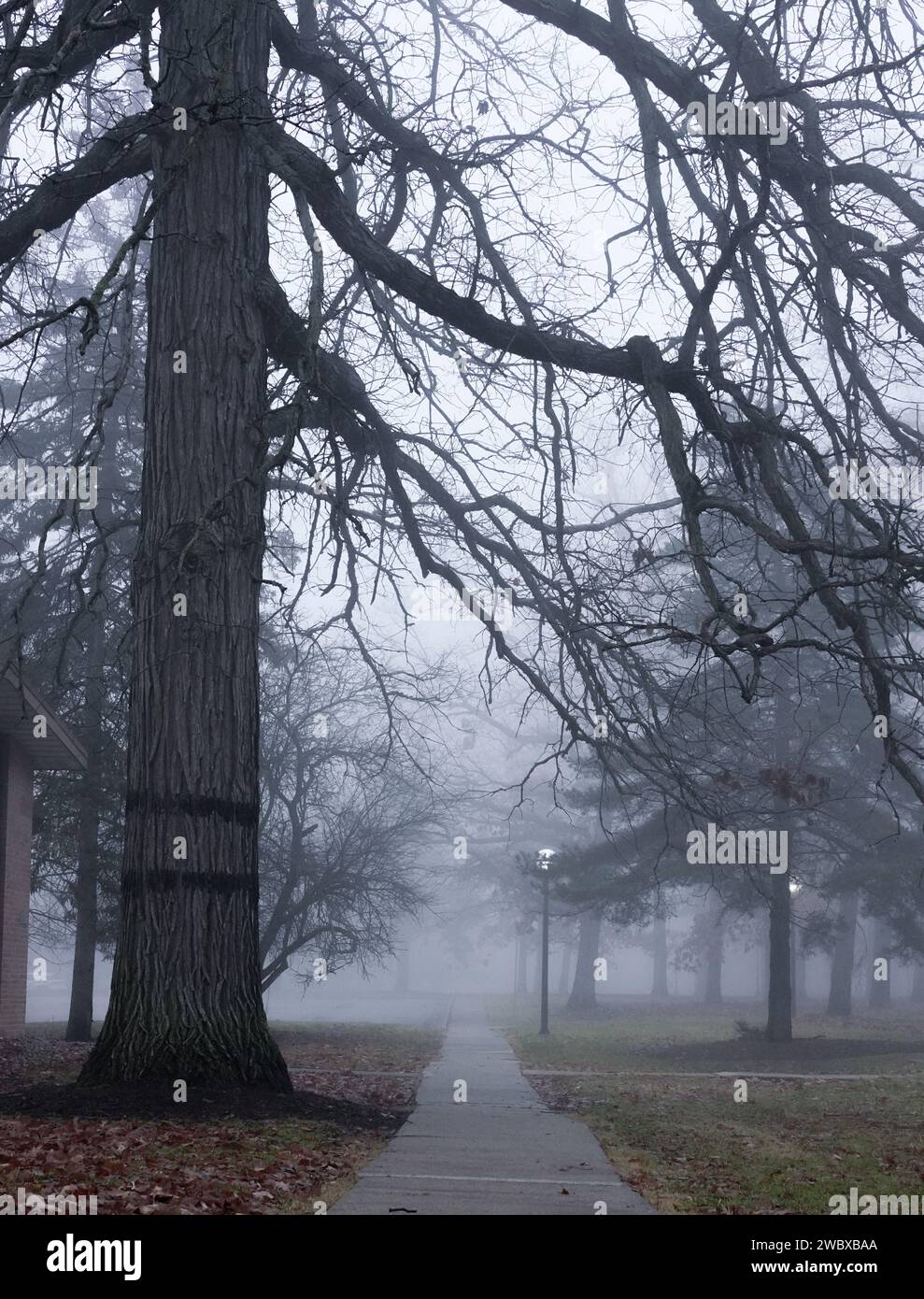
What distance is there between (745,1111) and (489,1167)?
7444 mm

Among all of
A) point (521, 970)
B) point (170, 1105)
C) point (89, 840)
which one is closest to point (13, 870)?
point (89, 840)

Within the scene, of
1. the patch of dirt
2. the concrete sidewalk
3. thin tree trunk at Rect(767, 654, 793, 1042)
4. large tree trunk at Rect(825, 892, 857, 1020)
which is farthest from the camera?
large tree trunk at Rect(825, 892, 857, 1020)

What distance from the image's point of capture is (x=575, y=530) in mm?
14305

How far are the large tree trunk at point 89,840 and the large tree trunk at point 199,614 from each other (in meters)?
11.6

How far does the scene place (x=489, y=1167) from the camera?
803cm

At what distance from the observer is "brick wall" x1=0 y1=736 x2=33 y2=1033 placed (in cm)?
2161

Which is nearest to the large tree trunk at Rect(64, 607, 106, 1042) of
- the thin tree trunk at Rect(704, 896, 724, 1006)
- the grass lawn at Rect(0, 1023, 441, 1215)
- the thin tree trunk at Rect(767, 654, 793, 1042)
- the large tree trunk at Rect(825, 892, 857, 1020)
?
the grass lawn at Rect(0, 1023, 441, 1215)

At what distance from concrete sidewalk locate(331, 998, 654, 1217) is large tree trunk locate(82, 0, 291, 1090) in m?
1.59

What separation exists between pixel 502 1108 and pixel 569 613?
4.80 metres

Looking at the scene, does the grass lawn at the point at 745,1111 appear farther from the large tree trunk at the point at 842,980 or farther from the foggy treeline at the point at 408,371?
the large tree trunk at the point at 842,980

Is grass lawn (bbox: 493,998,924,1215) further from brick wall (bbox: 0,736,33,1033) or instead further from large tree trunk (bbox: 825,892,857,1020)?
brick wall (bbox: 0,736,33,1033)

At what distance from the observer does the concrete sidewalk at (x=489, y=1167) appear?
6504 millimetres
